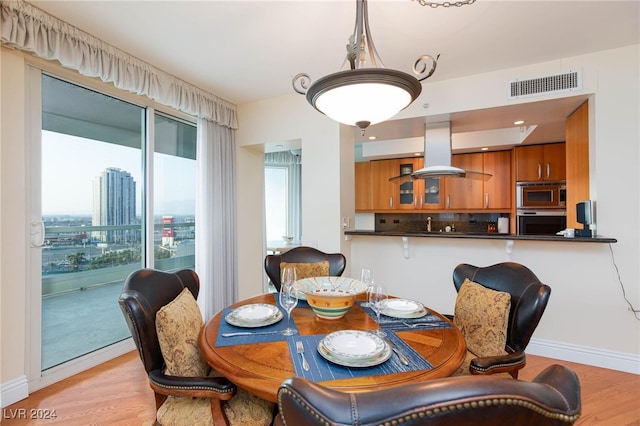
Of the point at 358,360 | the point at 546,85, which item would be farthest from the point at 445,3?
the point at 358,360

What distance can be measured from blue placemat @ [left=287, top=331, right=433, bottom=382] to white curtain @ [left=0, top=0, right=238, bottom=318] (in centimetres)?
241

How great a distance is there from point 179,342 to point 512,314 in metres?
1.54

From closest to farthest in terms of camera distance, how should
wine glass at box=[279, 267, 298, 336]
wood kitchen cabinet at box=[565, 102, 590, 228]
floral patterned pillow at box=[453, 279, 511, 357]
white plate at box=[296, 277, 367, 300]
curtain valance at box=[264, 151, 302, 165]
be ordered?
1. wine glass at box=[279, 267, 298, 336]
2. floral patterned pillow at box=[453, 279, 511, 357]
3. white plate at box=[296, 277, 367, 300]
4. wood kitchen cabinet at box=[565, 102, 590, 228]
5. curtain valance at box=[264, 151, 302, 165]

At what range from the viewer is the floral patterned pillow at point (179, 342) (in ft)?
3.93

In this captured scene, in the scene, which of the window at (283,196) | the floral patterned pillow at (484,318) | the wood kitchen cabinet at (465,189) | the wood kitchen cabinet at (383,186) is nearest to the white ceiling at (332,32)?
the floral patterned pillow at (484,318)

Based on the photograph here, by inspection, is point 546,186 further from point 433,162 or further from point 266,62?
point 266,62

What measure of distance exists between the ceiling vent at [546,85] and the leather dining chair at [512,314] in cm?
174

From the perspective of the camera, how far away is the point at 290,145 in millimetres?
3666

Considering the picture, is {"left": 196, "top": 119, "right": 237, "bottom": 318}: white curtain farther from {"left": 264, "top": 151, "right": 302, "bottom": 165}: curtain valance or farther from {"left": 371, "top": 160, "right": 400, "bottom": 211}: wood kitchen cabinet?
{"left": 371, "top": 160, "right": 400, "bottom": 211}: wood kitchen cabinet

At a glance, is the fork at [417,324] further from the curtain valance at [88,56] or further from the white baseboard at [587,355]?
the curtain valance at [88,56]

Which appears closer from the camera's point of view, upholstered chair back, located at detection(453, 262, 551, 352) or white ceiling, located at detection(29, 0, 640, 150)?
upholstered chair back, located at detection(453, 262, 551, 352)

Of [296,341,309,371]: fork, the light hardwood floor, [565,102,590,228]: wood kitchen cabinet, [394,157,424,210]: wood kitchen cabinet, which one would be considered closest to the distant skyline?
the light hardwood floor

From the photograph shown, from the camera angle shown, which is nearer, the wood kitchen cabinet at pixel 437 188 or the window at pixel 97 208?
the window at pixel 97 208

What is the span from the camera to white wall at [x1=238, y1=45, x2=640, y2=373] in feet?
7.72
